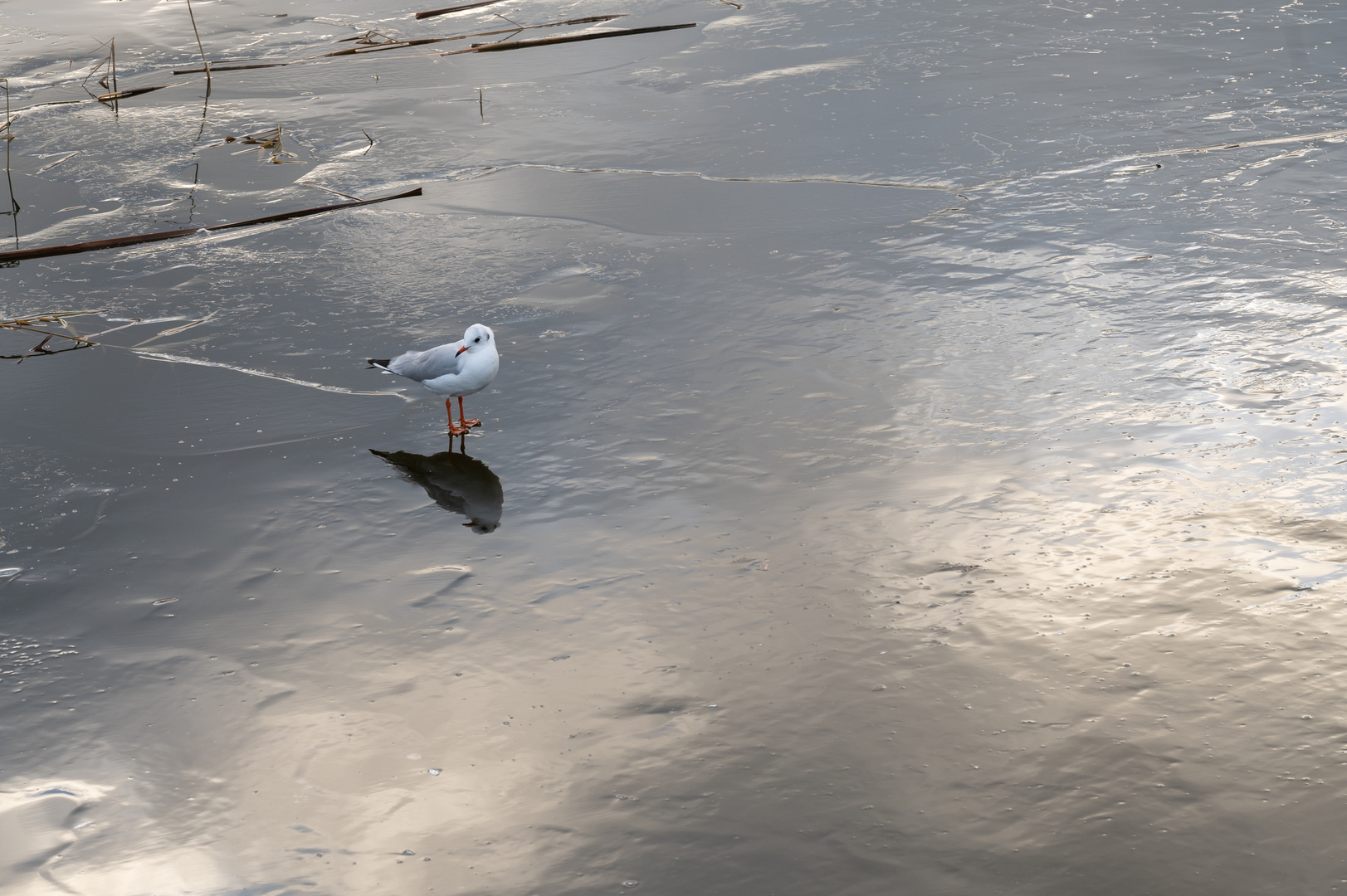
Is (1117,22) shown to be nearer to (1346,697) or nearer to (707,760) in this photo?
(1346,697)

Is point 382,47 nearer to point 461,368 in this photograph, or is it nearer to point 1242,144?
point 461,368

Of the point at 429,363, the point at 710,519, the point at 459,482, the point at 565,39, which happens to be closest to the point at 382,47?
the point at 565,39

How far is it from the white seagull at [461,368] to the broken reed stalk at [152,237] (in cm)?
302

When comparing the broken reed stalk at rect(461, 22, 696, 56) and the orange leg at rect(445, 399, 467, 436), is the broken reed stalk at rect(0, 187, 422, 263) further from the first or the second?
the broken reed stalk at rect(461, 22, 696, 56)

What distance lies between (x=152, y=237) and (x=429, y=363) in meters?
3.30

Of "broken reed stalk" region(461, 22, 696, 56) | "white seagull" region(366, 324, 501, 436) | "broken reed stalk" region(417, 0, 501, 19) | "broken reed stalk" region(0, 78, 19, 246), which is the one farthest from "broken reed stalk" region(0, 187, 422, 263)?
"broken reed stalk" region(417, 0, 501, 19)

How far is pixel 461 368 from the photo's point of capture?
15.4 feet

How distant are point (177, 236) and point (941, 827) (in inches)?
248

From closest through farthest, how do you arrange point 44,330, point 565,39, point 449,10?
point 44,330 < point 565,39 < point 449,10

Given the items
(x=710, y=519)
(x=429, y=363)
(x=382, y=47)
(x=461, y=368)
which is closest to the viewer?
(x=710, y=519)

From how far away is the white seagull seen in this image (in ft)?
15.4

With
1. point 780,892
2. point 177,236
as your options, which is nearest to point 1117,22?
point 177,236

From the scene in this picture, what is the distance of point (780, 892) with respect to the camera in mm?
2570

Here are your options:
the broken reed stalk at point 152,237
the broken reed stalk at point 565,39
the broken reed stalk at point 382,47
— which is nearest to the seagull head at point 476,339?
the broken reed stalk at point 152,237
